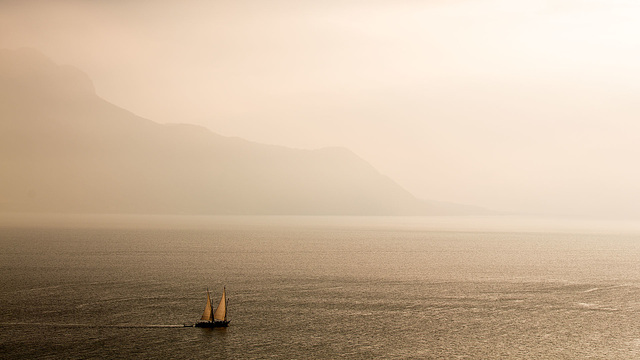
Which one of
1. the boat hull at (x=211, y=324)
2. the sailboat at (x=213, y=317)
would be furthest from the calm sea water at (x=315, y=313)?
the sailboat at (x=213, y=317)

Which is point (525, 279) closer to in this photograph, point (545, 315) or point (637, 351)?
point (545, 315)

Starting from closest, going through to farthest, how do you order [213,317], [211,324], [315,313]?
[211,324] → [213,317] → [315,313]

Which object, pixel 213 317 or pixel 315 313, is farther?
pixel 315 313

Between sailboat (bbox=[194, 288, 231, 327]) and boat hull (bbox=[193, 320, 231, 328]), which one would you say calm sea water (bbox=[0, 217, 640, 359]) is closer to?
boat hull (bbox=[193, 320, 231, 328])

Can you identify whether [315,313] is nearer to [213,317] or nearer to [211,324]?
[213,317]

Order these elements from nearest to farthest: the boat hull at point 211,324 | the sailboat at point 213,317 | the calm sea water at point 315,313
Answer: the calm sea water at point 315,313 < the boat hull at point 211,324 < the sailboat at point 213,317

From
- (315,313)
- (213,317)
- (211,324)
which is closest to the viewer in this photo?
(211,324)

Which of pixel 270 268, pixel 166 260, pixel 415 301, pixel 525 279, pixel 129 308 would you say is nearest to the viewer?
pixel 129 308

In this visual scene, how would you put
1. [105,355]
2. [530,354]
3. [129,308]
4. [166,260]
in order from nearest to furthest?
1. [105,355]
2. [530,354]
3. [129,308]
4. [166,260]

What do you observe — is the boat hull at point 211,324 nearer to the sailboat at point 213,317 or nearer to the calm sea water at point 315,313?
the sailboat at point 213,317

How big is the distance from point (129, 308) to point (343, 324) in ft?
131

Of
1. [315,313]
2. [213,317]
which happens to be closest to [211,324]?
[213,317]

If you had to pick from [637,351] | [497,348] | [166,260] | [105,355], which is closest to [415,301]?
[497,348]

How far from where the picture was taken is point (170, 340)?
297 ft
